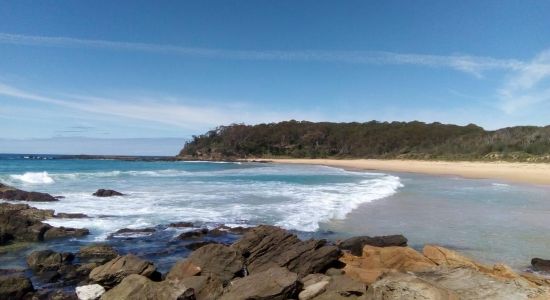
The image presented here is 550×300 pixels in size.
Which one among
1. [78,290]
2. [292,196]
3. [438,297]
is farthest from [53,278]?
[292,196]

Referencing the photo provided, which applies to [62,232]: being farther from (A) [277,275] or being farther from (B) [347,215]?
(B) [347,215]

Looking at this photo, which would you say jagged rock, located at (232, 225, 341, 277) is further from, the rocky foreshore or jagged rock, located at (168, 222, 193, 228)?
jagged rock, located at (168, 222, 193, 228)

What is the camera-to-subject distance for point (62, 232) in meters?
12.2

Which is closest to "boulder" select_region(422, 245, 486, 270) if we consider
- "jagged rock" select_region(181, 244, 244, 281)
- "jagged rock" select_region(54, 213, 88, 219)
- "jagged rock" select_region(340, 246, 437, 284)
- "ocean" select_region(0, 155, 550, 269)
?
"jagged rock" select_region(340, 246, 437, 284)

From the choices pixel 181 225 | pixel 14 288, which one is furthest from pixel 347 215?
pixel 14 288

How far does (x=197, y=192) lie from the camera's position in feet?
79.0

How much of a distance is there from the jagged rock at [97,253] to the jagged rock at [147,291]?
352 centimetres

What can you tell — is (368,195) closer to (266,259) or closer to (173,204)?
(173,204)

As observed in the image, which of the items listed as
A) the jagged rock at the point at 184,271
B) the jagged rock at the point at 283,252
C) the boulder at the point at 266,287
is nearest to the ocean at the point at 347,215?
the jagged rock at the point at 184,271

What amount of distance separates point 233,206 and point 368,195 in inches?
285

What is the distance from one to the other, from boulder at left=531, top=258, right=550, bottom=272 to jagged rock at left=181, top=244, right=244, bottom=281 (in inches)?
229

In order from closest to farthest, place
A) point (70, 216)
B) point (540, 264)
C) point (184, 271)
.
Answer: point (184, 271) → point (540, 264) → point (70, 216)

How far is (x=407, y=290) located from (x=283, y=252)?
354 centimetres

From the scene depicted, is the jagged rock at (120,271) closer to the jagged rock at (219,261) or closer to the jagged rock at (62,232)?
the jagged rock at (219,261)
